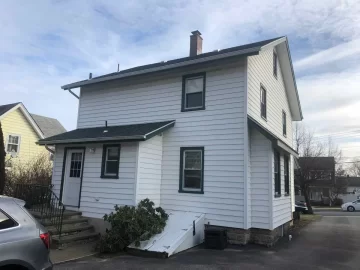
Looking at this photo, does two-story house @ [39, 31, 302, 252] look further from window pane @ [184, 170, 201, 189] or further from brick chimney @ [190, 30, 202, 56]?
brick chimney @ [190, 30, 202, 56]

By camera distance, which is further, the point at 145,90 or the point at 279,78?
the point at 279,78

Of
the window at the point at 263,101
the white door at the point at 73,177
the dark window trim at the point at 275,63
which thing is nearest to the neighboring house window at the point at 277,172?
the window at the point at 263,101

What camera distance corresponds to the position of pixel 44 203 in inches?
464

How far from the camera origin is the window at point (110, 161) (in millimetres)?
11445

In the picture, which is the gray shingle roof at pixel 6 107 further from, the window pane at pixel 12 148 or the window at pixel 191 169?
the window at pixel 191 169

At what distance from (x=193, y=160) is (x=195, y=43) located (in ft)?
23.0

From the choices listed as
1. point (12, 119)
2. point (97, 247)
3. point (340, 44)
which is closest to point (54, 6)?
point (97, 247)

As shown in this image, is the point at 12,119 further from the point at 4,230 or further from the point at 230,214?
the point at 4,230

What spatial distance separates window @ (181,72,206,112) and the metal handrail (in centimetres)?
589

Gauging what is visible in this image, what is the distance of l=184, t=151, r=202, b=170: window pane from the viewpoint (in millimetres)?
11398

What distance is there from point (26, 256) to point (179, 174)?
786cm

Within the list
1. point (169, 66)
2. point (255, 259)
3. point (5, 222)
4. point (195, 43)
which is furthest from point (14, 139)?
point (5, 222)

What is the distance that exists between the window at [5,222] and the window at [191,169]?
7.68 metres

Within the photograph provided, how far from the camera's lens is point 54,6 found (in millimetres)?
11289
